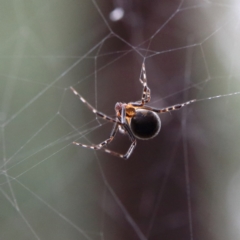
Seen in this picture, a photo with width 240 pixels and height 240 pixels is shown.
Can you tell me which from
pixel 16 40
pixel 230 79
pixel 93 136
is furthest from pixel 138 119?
pixel 230 79

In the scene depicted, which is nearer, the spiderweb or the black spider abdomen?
the black spider abdomen

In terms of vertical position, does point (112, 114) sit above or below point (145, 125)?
above

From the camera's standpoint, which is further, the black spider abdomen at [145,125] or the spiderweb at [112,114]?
the spiderweb at [112,114]

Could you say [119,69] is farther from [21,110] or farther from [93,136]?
[21,110]

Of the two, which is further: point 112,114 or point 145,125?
point 112,114

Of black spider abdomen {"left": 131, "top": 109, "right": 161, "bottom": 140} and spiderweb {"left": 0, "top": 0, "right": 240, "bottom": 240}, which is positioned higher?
spiderweb {"left": 0, "top": 0, "right": 240, "bottom": 240}
